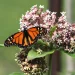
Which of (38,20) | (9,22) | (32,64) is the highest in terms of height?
(9,22)

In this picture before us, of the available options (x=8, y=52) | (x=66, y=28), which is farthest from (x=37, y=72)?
(x=8, y=52)

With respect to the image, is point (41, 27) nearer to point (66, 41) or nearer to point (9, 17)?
point (66, 41)

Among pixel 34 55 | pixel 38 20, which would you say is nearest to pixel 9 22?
pixel 38 20

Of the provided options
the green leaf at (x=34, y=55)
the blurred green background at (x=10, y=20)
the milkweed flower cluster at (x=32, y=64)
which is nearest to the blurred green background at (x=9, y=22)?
the blurred green background at (x=10, y=20)

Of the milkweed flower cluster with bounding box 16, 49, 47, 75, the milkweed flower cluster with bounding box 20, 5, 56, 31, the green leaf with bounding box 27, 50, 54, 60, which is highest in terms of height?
the milkweed flower cluster with bounding box 20, 5, 56, 31

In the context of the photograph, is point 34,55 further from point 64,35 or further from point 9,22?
point 9,22

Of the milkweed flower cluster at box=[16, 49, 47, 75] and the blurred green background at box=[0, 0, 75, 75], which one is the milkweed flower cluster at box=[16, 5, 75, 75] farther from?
the blurred green background at box=[0, 0, 75, 75]

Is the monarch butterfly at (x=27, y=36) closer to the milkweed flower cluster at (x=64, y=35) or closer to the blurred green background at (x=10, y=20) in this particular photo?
the milkweed flower cluster at (x=64, y=35)

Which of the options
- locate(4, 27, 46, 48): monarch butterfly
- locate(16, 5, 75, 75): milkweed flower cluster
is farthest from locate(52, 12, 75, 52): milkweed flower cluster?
locate(4, 27, 46, 48): monarch butterfly
